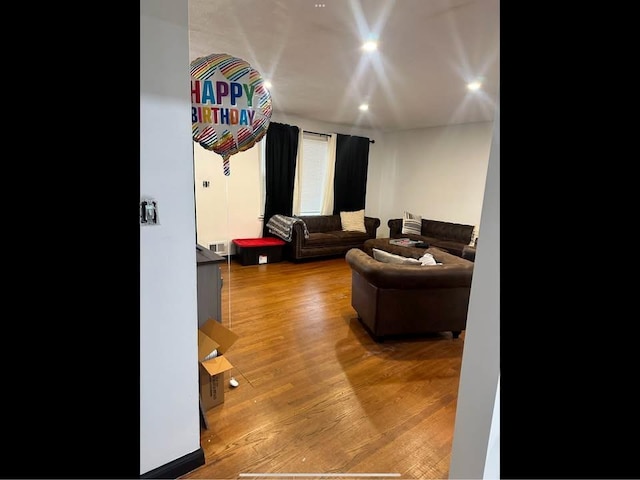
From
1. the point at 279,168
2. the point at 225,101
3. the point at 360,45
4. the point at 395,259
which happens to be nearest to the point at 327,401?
the point at 395,259

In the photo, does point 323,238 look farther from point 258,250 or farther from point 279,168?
point 279,168

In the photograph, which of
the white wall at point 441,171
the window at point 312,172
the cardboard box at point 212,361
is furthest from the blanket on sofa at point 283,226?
the cardboard box at point 212,361

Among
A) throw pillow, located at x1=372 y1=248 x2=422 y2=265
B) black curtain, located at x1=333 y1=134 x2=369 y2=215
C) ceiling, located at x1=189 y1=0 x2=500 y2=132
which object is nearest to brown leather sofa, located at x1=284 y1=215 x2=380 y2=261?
black curtain, located at x1=333 y1=134 x2=369 y2=215

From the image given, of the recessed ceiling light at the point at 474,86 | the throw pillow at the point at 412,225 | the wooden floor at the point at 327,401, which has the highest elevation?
the recessed ceiling light at the point at 474,86

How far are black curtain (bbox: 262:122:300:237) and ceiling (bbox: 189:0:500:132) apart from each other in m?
1.08

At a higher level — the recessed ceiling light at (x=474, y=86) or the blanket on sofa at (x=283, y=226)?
the recessed ceiling light at (x=474, y=86)

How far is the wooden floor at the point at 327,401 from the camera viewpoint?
155 centimetres

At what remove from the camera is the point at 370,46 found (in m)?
2.53

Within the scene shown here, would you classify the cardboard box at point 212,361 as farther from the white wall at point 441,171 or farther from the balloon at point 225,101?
the white wall at point 441,171

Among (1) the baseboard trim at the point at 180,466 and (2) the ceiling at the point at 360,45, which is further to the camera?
(2) the ceiling at the point at 360,45

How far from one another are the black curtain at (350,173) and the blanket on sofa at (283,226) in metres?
1.33

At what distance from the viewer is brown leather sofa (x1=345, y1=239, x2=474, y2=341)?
258 centimetres

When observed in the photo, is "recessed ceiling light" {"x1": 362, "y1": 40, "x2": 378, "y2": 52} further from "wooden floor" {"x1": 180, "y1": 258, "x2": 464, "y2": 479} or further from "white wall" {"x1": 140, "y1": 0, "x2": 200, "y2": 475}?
"wooden floor" {"x1": 180, "y1": 258, "x2": 464, "y2": 479}
